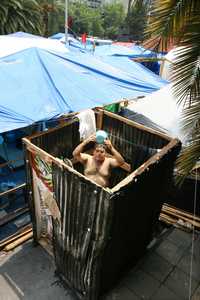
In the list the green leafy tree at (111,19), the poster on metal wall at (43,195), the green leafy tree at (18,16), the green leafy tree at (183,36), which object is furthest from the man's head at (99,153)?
the green leafy tree at (111,19)

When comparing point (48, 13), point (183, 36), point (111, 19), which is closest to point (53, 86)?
point (183, 36)

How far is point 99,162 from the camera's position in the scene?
14.8 feet

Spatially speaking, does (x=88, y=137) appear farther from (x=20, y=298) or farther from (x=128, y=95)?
(x=20, y=298)

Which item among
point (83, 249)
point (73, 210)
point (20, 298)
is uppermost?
point (73, 210)

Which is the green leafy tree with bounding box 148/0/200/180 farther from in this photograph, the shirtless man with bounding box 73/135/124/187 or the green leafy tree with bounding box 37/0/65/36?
the green leafy tree with bounding box 37/0/65/36

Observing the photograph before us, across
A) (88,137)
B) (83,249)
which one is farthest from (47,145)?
(83,249)

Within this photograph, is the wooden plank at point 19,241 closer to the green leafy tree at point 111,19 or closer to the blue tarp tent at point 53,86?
the blue tarp tent at point 53,86

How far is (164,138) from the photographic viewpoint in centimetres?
410

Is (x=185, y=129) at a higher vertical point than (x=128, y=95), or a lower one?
higher

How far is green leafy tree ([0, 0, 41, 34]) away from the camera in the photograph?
15.9m

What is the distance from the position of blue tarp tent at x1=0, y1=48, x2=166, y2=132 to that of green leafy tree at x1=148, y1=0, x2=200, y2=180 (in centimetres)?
295

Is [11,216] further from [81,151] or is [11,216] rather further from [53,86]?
[53,86]

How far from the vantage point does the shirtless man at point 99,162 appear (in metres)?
4.42

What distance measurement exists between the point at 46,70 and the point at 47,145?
8.53 feet
